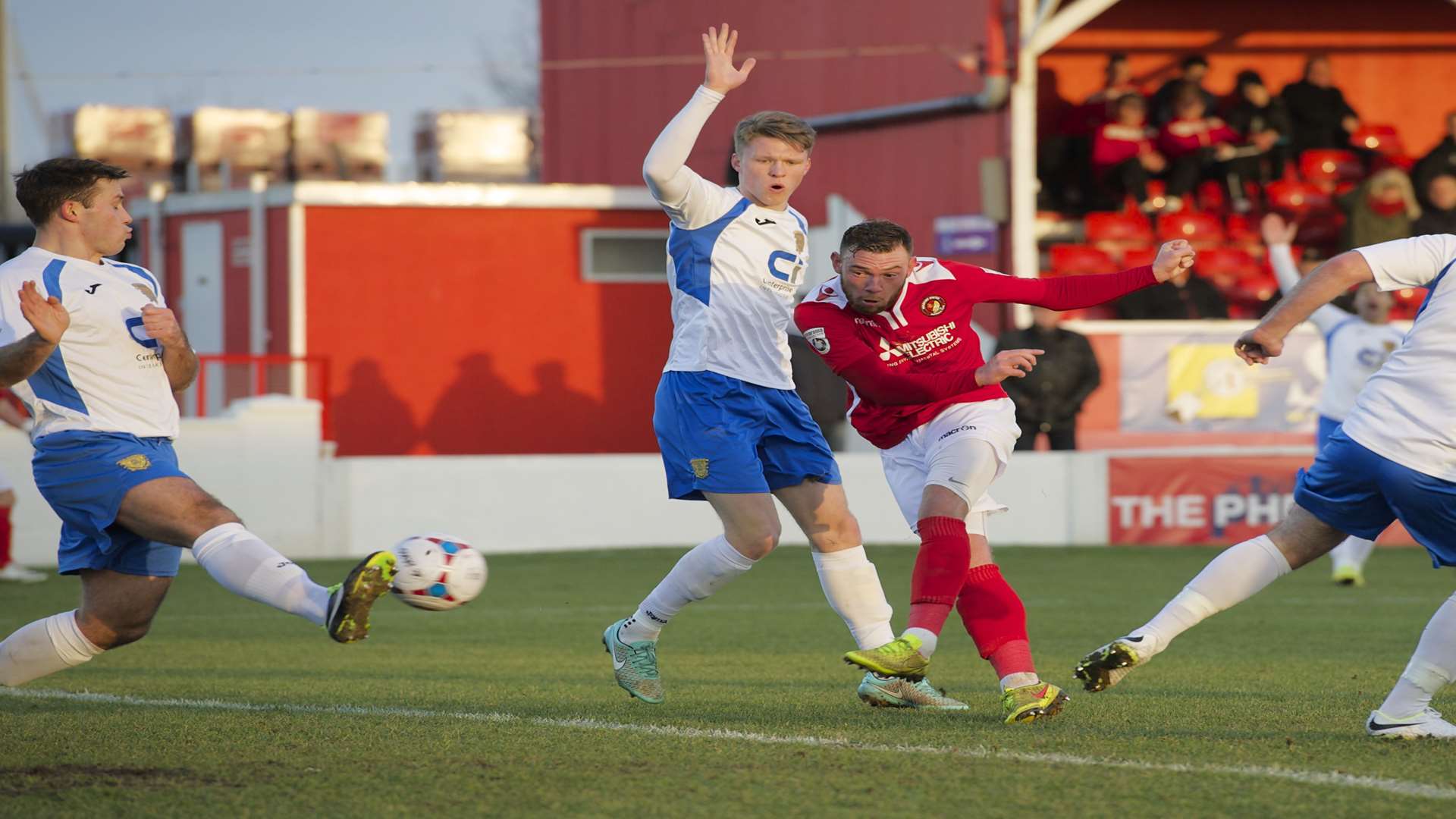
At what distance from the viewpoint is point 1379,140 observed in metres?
21.4

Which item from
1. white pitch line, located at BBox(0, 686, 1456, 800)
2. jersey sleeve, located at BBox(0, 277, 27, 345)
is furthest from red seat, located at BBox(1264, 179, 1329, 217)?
jersey sleeve, located at BBox(0, 277, 27, 345)

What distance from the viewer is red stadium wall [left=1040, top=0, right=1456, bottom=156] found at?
2311cm

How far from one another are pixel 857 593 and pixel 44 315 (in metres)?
2.76

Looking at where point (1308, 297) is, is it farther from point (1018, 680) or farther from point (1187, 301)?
point (1187, 301)

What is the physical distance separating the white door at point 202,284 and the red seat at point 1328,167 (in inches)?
490

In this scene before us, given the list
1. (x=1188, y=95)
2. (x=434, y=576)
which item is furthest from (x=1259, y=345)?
(x=1188, y=95)

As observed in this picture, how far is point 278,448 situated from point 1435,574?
8943mm

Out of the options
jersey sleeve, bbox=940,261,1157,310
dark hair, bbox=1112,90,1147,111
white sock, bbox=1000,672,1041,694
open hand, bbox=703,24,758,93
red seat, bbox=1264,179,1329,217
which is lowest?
white sock, bbox=1000,672,1041,694

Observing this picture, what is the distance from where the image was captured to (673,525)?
1608 cm

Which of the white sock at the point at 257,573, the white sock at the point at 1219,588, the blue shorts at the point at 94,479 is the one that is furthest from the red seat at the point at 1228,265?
the white sock at the point at 257,573

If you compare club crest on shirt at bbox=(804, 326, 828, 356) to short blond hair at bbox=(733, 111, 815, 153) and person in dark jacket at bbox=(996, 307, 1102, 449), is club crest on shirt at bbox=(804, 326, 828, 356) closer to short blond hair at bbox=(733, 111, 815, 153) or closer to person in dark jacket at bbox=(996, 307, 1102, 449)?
short blond hair at bbox=(733, 111, 815, 153)

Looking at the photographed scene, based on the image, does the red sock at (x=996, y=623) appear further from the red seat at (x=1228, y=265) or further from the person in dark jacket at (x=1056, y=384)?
the red seat at (x=1228, y=265)

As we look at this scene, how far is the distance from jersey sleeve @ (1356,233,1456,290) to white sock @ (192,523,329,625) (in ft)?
10.1

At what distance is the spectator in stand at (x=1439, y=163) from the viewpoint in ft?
63.3
